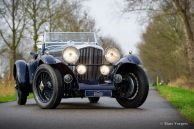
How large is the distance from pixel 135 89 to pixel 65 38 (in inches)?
126

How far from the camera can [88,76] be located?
1264cm

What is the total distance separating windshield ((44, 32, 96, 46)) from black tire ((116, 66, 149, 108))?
251cm

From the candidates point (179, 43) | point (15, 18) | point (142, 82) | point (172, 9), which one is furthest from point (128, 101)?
point (179, 43)

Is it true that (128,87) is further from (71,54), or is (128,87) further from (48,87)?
(48,87)

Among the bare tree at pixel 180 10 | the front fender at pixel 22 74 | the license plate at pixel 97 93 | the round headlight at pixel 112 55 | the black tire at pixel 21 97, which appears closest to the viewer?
the license plate at pixel 97 93

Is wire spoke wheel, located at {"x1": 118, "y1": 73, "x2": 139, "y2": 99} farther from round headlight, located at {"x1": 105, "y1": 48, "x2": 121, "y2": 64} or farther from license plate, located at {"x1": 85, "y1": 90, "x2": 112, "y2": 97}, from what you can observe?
license plate, located at {"x1": 85, "y1": 90, "x2": 112, "y2": 97}

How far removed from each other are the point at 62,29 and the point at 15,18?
5.48 m

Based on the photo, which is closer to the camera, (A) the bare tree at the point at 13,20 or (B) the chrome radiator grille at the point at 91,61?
(B) the chrome radiator grille at the point at 91,61

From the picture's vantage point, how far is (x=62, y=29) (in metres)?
37.9

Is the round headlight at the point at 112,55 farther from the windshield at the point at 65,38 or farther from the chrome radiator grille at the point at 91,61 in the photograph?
the windshield at the point at 65,38

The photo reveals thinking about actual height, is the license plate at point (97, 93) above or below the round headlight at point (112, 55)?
below

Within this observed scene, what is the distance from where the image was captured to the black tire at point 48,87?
11.8 m

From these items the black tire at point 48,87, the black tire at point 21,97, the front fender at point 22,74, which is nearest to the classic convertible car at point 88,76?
the black tire at point 48,87

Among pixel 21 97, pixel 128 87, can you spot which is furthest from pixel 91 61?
pixel 21 97
